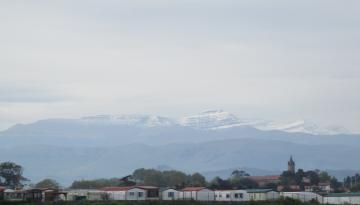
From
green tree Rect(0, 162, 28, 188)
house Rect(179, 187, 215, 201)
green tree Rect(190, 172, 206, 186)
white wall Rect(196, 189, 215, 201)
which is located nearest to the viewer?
house Rect(179, 187, 215, 201)

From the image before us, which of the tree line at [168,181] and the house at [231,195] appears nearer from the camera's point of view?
the house at [231,195]

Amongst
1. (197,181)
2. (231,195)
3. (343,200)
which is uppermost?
(197,181)

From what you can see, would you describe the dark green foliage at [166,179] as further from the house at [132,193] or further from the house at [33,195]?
the house at [33,195]

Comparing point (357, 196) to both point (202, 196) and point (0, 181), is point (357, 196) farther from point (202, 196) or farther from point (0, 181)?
point (0, 181)

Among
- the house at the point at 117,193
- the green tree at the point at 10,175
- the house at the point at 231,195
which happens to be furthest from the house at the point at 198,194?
the green tree at the point at 10,175

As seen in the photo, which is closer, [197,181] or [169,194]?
[169,194]

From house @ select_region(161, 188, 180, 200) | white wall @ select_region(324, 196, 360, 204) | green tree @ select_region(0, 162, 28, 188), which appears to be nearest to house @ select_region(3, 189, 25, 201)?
house @ select_region(161, 188, 180, 200)

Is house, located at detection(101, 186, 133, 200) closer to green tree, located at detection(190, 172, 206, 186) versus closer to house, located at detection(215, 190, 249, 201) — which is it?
house, located at detection(215, 190, 249, 201)

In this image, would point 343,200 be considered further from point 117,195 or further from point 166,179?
point 166,179

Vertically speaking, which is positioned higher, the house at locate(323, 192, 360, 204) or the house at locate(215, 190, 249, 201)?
the house at locate(215, 190, 249, 201)

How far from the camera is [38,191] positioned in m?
80.2

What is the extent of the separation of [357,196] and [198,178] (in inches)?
1636

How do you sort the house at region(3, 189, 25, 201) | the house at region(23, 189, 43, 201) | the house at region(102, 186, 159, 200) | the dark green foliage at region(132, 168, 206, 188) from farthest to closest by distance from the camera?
the dark green foliage at region(132, 168, 206, 188), the house at region(102, 186, 159, 200), the house at region(3, 189, 25, 201), the house at region(23, 189, 43, 201)

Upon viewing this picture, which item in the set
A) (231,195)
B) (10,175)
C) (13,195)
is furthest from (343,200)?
(10,175)
